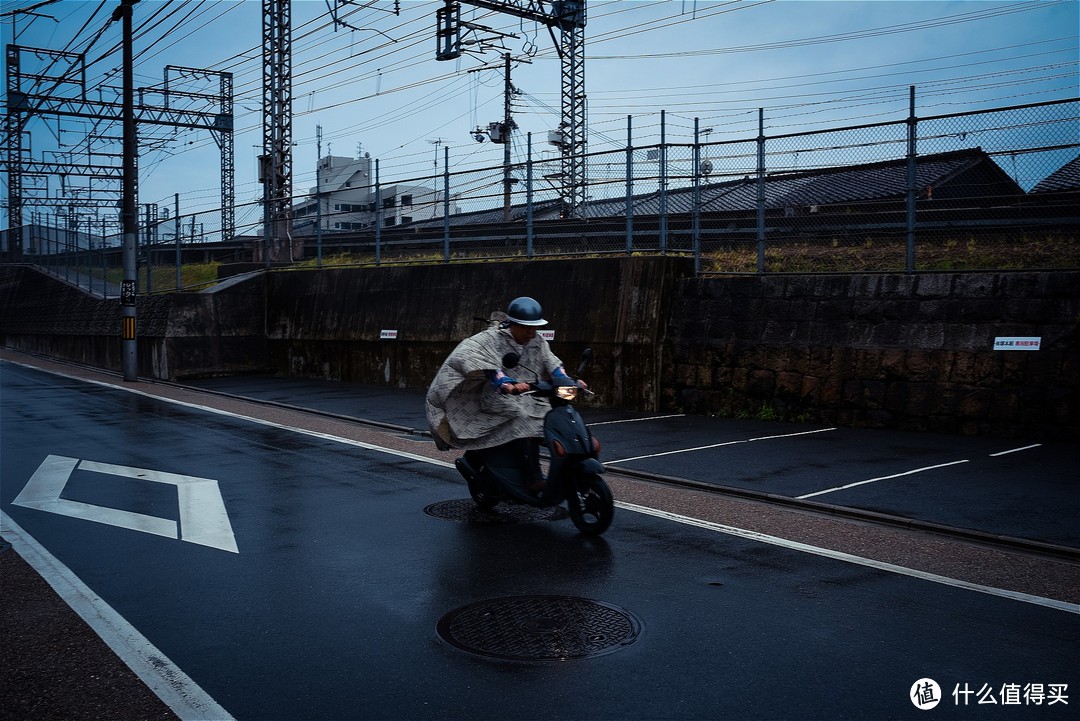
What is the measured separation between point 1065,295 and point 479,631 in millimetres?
9585

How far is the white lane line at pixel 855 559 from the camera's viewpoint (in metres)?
5.34

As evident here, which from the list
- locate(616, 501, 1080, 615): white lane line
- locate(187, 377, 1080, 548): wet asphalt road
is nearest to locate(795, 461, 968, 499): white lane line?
A: locate(187, 377, 1080, 548): wet asphalt road

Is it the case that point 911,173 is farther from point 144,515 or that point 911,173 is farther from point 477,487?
point 144,515

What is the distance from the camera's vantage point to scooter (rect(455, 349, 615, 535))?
6.93m

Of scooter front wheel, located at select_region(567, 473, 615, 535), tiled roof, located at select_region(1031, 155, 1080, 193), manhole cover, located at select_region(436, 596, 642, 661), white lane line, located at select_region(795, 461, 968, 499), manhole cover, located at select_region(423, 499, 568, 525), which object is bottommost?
manhole cover, located at select_region(423, 499, 568, 525)

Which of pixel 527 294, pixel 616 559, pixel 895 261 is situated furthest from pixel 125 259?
pixel 616 559

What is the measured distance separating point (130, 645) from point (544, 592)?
2.33m

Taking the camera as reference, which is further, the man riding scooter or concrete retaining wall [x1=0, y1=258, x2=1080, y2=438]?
concrete retaining wall [x1=0, y1=258, x2=1080, y2=438]

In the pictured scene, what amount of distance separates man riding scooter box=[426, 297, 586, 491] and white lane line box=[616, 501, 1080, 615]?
1.19 m

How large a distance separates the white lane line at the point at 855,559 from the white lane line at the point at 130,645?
4.24 metres

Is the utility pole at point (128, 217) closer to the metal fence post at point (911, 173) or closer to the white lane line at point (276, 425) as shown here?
the white lane line at point (276, 425)

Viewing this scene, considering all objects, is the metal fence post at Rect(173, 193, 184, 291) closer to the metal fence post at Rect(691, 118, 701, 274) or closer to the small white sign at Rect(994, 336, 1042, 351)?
the metal fence post at Rect(691, 118, 701, 274)

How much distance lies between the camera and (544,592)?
5.55 m

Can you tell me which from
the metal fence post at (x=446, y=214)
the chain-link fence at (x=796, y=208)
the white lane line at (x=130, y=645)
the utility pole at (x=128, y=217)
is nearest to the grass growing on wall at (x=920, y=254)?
the chain-link fence at (x=796, y=208)
